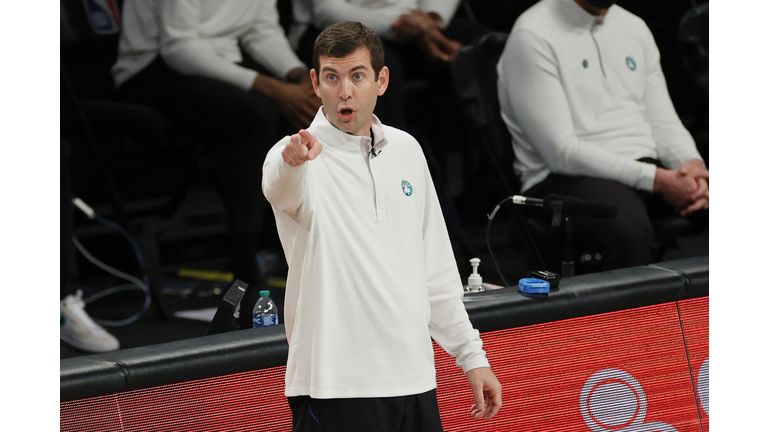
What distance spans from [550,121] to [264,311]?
179 cm

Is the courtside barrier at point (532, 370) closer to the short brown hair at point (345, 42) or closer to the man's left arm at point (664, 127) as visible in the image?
the short brown hair at point (345, 42)

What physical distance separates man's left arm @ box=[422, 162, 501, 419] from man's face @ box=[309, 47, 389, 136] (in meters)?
0.21

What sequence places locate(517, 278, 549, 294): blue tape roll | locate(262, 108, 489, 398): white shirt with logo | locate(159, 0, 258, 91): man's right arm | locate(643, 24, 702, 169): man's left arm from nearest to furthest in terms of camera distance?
locate(262, 108, 489, 398): white shirt with logo
locate(517, 278, 549, 294): blue tape roll
locate(159, 0, 258, 91): man's right arm
locate(643, 24, 702, 169): man's left arm

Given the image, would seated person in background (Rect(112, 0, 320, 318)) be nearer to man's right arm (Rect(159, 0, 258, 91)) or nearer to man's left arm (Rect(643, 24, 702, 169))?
man's right arm (Rect(159, 0, 258, 91))

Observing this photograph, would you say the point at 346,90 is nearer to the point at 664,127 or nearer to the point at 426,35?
the point at 426,35

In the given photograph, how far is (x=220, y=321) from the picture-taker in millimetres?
2053

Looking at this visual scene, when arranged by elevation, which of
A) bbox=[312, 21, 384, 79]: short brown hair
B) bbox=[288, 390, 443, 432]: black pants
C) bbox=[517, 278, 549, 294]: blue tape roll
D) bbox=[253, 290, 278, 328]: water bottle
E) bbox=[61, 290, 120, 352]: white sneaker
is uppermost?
bbox=[312, 21, 384, 79]: short brown hair

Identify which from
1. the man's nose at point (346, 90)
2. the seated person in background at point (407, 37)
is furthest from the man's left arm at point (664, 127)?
the man's nose at point (346, 90)

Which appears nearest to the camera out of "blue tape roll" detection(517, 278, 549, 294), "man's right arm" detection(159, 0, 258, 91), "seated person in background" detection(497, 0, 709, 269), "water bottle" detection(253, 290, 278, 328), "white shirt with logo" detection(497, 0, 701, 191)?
"blue tape roll" detection(517, 278, 549, 294)

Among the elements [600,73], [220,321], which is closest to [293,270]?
[220,321]

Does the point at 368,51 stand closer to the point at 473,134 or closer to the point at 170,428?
the point at 170,428

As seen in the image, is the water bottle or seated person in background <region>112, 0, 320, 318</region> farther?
seated person in background <region>112, 0, 320, 318</region>

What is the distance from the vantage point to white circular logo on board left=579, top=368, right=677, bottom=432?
2.12 m

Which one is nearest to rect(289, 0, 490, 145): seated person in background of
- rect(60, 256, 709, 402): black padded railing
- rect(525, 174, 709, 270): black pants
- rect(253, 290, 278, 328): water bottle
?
rect(525, 174, 709, 270): black pants
